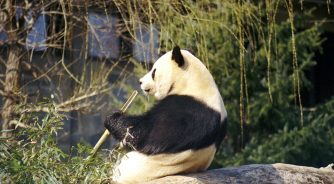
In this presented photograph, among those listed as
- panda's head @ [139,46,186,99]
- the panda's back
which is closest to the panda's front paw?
the panda's back

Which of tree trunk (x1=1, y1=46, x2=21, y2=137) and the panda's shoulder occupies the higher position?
the panda's shoulder

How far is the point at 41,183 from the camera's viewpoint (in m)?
3.13

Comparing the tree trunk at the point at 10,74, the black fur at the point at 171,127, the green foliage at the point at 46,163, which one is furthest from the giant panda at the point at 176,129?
the tree trunk at the point at 10,74

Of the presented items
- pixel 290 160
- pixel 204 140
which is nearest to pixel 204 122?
pixel 204 140

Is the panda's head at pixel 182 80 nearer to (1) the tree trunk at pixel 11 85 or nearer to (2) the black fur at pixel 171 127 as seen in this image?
(2) the black fur at pixel 171 127

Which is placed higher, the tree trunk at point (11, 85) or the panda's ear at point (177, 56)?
the panda's ear at point (177, 56)

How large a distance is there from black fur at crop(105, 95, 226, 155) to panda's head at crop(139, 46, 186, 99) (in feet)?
0.42

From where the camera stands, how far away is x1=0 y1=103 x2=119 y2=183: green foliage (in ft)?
10.3

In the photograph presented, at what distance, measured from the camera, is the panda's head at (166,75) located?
12.5 ft

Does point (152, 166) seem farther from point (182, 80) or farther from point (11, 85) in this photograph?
point (11, 85)

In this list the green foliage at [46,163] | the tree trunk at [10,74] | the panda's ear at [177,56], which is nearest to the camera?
the green foliage at [46,163]

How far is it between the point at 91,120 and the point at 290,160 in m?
2.40

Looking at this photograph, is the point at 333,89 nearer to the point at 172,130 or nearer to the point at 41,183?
the point at 172,130

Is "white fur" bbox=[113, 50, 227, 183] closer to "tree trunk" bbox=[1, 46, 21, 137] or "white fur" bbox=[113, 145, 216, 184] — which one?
"white fur" bbox=[113, 145, 216, 184]
